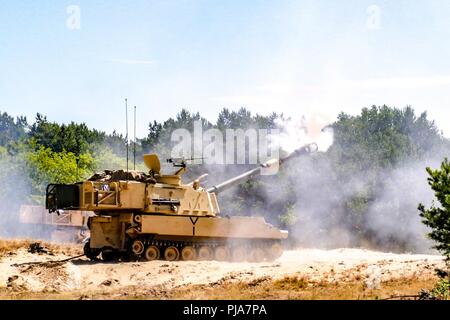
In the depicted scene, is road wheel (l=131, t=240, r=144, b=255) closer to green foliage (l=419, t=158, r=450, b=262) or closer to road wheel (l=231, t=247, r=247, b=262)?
road wheel (l=231, t=247, r=247, b=262)

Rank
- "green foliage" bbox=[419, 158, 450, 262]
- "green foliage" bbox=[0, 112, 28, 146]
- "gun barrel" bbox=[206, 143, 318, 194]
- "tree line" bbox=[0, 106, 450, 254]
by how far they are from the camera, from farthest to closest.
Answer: "green foliage" bbox=[0, 112, 28, 146] < "tree line" bbox=[0, 106, 450, 254] < "gun barrel" bbox=[206, 143, 318, 194] < "green foliage" bbox=[419, 158, 450, 262]

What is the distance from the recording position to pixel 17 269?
22.5 m

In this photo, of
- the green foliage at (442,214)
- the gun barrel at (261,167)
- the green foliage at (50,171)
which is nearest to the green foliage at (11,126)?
the green foliage at (50,171)

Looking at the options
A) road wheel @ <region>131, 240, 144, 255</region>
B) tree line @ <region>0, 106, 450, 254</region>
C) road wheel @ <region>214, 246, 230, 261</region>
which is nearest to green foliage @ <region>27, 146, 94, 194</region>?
tree line @ <region>0, 106, 450, 254</region>

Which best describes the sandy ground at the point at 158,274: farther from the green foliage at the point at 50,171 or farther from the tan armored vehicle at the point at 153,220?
the green foliage at the point at 50,171

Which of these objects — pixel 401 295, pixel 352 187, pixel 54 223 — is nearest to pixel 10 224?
pixel 54 223

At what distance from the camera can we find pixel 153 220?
83.9ft

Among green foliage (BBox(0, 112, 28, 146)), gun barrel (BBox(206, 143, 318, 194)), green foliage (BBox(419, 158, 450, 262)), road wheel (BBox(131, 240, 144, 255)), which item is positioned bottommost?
road wheel (BBox(131, 240, 144, 255))

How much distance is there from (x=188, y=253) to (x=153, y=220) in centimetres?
189

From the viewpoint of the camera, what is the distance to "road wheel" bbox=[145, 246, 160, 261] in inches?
996

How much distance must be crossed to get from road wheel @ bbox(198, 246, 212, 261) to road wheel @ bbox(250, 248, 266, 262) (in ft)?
6.44

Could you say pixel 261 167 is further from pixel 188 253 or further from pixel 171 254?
pixel 171 254

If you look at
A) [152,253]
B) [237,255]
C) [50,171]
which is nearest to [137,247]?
[152,253]

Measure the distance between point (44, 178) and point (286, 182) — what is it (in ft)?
66.7
